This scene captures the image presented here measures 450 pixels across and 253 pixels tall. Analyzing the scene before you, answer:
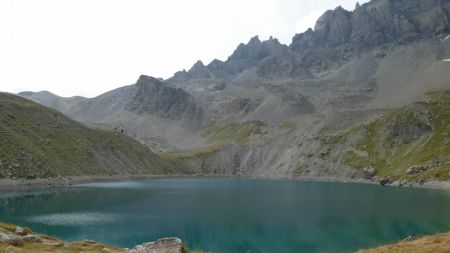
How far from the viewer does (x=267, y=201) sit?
11138 cm

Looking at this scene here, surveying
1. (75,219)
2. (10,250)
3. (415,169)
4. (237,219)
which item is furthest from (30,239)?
(415,169)

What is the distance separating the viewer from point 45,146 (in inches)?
6304

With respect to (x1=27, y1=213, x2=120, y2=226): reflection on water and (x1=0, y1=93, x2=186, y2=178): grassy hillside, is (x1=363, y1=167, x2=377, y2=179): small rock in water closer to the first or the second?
(x1=0, y1=93, x2=186, y2=178): grassy hillside

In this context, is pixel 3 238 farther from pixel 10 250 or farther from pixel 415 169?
pixel 415 169

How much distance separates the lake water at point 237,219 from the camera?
59.8 m

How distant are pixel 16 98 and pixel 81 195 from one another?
97741mm

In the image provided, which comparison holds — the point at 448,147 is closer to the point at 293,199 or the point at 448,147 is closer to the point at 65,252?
the point at 293,199

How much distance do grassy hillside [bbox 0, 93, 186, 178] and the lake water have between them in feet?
78.4

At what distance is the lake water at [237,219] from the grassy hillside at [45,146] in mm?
23898

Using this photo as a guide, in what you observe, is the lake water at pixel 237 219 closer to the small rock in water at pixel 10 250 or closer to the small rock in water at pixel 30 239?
the small rock in water at pixel 30 239

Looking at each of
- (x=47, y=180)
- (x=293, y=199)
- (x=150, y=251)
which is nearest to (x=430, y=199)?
(x=293, y=199)

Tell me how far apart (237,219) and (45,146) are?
106 metres

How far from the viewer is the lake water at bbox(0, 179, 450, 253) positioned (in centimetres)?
5981

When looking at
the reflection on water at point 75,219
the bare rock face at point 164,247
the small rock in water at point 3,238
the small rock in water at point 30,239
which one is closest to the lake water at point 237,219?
the reflection on water at point 75,219
